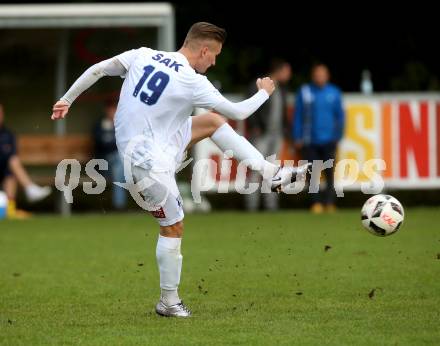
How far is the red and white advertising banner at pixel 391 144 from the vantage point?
1950cm

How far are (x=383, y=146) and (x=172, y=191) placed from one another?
11.3 meters

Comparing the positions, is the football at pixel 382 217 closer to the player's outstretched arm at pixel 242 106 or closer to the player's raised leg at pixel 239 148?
the player's raised leg at pixel 239 148

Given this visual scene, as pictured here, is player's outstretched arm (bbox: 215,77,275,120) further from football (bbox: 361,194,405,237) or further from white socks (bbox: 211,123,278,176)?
football (bbox: 361,194,405,237)

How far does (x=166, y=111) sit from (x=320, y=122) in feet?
34.9

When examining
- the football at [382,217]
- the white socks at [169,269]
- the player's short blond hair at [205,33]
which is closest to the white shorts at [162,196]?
the white socks at [169,269]

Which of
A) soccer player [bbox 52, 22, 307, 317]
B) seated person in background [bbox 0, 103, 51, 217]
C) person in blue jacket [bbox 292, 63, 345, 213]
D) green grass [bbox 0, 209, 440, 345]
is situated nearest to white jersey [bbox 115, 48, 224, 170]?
soccer player [bbox 52, 22, 307, 317]

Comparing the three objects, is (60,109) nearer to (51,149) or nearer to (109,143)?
(109,143)


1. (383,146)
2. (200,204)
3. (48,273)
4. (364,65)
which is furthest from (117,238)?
(364,65)

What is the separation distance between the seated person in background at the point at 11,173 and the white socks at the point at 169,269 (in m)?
9.98

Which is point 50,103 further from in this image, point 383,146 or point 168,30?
point 383,146

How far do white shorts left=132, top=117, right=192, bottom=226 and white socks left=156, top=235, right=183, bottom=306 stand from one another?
6.6 inches

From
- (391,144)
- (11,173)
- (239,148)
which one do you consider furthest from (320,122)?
(239,148)

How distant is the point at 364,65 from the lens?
79.8 ft

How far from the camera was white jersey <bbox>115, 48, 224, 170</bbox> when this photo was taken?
844 cm
